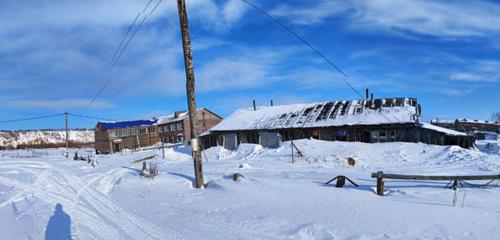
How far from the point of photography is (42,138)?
126 meters

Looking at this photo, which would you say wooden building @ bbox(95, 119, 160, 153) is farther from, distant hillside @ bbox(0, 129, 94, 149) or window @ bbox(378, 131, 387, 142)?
window @ bbox(378, 131, 387, 142)

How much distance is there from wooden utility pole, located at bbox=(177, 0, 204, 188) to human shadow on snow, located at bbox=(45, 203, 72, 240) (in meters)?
4.85

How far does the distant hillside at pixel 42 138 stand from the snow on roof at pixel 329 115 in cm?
8628

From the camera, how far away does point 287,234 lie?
8164mm

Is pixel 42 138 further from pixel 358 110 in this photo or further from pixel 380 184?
pixel 380 184

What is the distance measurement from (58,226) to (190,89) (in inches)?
277

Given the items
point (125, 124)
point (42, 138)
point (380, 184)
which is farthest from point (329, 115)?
point (42, 138)

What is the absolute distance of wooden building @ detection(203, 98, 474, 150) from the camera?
32844 mm

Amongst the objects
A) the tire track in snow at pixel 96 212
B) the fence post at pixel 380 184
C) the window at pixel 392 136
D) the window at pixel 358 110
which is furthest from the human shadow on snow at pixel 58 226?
the window at pixel 358 110

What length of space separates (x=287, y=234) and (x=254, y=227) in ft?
3.00

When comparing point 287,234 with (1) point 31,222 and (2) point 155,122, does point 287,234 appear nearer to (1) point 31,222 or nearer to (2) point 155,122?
(1) point 31,222

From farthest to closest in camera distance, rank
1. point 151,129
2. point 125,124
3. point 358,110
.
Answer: point 151,129
point 125,124
point 358,110

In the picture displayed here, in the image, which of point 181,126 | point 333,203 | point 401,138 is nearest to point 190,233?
point 333,203

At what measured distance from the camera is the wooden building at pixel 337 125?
3284 cm
